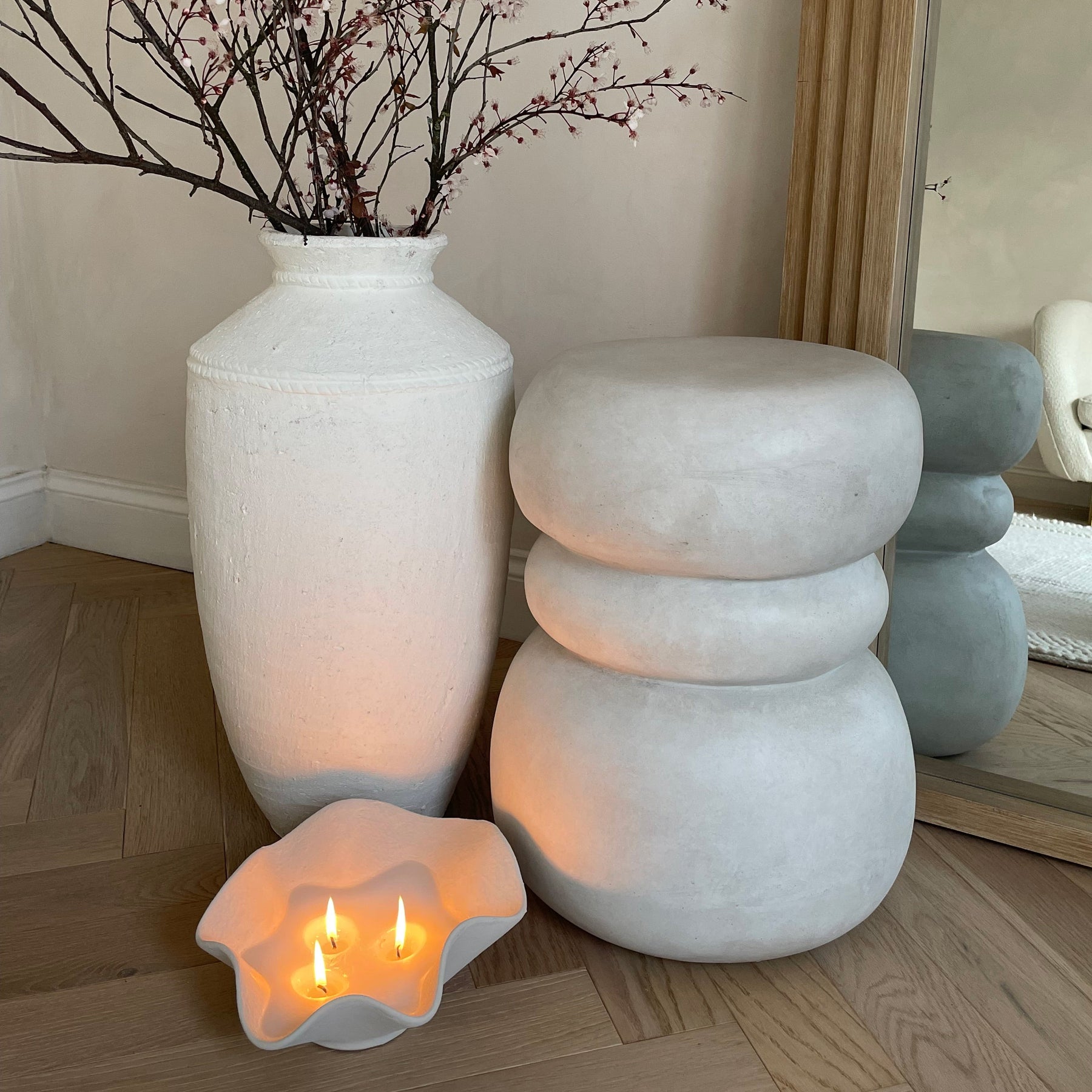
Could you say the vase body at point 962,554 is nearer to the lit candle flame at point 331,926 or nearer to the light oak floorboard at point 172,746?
the lit candle flame at point 331,926

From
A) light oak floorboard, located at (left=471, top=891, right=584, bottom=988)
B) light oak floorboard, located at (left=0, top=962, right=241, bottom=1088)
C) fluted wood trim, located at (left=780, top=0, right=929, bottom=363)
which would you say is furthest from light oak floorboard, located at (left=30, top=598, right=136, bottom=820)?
fluted wood trim, located at (left=780, top=0, right=929, bottom=363)

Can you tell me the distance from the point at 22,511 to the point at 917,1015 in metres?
1.92

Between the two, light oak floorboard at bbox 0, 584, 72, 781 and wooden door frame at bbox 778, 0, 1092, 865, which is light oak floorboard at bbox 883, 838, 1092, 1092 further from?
light oak floorboard at bbox 0, 584, 72, 781

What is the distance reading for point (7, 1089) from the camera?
0.92m

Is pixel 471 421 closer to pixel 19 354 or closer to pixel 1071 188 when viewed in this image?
pixel 1071 188

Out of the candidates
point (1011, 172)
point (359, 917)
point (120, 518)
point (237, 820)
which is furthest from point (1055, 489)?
point (120, 518)

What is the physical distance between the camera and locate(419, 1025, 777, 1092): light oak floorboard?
3.05 ft

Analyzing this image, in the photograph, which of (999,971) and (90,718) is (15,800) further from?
(999,971)

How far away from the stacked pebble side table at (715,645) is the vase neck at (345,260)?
0.65ft

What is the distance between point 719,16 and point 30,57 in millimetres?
1336

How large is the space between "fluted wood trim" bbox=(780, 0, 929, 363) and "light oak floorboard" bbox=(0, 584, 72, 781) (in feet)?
3.80

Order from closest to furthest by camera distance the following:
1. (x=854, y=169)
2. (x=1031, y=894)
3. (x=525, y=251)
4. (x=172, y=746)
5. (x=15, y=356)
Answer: (x=1031, y=894) → (x=854, y=169) → (x=172, y=746) → (x=525, y=251) → (x=15, y=356)

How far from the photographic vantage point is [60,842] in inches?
50.1

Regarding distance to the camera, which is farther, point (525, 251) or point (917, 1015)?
point (525, 251)
